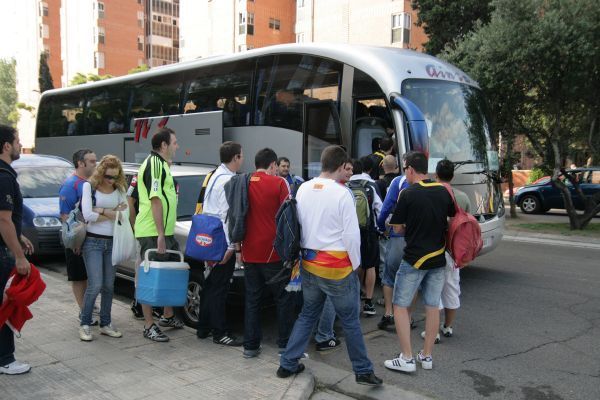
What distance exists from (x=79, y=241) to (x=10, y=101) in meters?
90.7

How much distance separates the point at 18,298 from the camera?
4.05 m

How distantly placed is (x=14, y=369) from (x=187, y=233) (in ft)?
6.96

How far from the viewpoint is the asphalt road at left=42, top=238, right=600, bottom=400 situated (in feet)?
14.5

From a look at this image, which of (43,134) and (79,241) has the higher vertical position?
(43,134)

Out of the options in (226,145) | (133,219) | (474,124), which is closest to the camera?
(226,145)

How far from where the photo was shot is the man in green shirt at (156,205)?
4930mm

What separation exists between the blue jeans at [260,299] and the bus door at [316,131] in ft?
13.7

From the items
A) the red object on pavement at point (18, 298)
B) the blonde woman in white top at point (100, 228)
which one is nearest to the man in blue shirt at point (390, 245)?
the blonde woman in white top at point (100, 228)

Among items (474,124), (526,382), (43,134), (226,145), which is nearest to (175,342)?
(226,145)

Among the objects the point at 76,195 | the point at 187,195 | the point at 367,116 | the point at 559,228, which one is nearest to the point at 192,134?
the point at 367,116

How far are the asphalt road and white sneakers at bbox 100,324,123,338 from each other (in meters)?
1.25

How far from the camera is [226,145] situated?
17.0 feet

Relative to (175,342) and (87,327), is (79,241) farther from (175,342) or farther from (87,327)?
(175,342)

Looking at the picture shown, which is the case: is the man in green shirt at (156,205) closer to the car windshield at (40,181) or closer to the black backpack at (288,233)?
the black backpack at (288,233)
